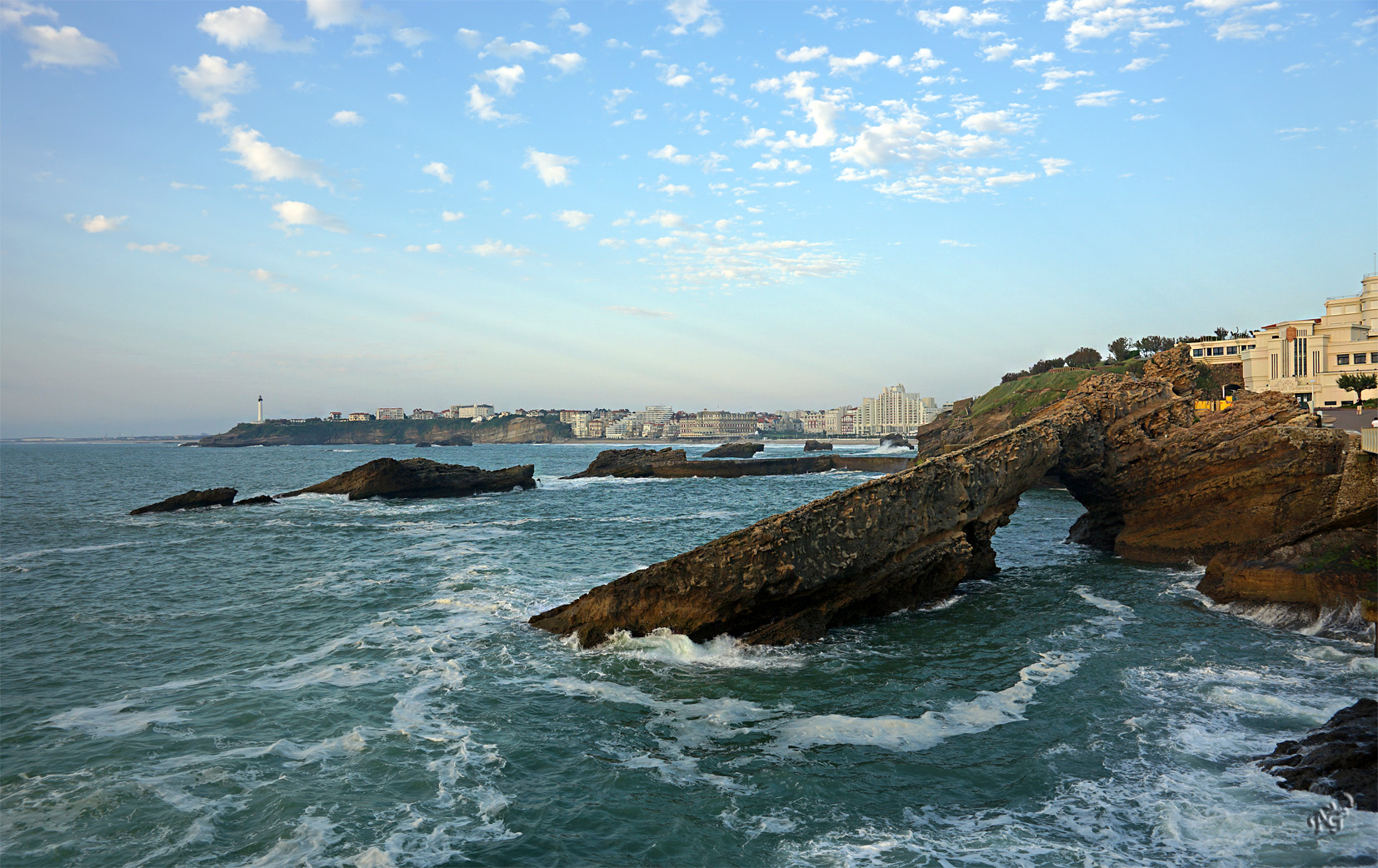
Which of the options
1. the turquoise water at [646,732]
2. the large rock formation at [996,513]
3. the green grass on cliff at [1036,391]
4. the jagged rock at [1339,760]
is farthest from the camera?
the green grass on cliff at [1036,391]

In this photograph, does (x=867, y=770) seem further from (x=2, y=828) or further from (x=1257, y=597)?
(x=1257, y=597)

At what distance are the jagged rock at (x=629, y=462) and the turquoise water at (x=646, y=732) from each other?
2186 inches

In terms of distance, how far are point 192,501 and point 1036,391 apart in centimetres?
7338

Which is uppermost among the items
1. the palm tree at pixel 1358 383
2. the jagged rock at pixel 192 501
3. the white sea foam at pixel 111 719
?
the palm tree at pixel 1358 383

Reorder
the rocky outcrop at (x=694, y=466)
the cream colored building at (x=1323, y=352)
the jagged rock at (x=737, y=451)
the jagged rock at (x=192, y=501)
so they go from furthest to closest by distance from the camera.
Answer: the jagged rock at (x=737, y=451) → the rocky outcrop at (x=694, y=466) → the cream colored building at (x=1323, y=352) → the jagged rock at (x=192, y=501)

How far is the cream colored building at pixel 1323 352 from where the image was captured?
47.3m

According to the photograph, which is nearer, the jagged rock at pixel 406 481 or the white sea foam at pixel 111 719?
the white sea foam at pixel 111 719

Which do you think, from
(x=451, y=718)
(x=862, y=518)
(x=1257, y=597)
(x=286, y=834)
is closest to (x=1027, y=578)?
(x=1257, y=597)

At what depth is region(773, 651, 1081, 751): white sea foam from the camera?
9.80m

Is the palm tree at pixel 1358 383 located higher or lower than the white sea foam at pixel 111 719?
higher

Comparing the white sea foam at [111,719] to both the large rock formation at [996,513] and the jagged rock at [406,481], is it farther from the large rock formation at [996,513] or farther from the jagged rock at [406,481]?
the jagged rock at [406,481]

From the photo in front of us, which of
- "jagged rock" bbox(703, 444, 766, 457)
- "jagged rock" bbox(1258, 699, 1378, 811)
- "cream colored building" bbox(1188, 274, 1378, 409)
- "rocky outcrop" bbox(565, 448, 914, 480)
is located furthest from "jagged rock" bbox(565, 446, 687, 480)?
"jagged rock" bbox(1258, 699, 1378, 811)

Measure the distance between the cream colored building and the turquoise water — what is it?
1595 inches

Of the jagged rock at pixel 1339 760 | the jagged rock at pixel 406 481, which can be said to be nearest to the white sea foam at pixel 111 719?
the jagged rock at pixel 1339 760
